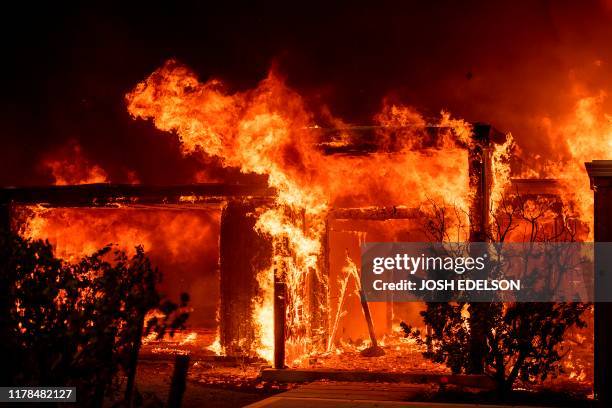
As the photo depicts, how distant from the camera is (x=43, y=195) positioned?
1623 centimetres

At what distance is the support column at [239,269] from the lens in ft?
50.0

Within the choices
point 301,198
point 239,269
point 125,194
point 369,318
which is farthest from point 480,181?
point 125,194

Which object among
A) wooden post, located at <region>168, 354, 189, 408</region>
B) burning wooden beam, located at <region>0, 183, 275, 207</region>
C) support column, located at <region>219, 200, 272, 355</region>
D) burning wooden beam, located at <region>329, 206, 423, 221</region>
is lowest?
wooden post, located at <region>168, 354, 189, 408</region>

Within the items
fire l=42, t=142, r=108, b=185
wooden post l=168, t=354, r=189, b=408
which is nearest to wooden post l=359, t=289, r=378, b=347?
wooden post l=168, t=354, r=189, b=408

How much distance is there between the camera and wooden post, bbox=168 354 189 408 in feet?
23.0

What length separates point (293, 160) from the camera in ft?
49.3

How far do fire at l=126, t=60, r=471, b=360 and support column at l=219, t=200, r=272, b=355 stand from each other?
207 millimetres

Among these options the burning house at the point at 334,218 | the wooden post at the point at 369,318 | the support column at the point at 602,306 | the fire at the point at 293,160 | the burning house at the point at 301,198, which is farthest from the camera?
the wooden post at the point at 369,318

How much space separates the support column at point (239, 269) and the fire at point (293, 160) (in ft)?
0.68

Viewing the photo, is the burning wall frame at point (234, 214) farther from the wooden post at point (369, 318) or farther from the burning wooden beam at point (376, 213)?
the wooden post at point (369, 318)

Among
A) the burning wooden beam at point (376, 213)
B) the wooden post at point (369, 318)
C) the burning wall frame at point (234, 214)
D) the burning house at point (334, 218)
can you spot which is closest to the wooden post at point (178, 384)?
the burning house at point (334, 218)

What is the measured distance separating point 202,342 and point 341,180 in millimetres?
5439

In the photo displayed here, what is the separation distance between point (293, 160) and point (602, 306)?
259 inches

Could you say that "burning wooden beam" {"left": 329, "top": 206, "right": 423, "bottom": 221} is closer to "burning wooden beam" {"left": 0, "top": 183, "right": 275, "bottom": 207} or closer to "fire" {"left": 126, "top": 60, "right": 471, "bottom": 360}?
"fire" {"left": 126, "top": 60, "right": 471, "bottom": 360}
